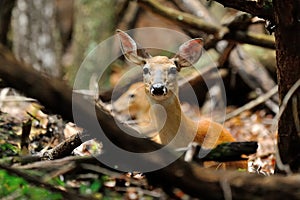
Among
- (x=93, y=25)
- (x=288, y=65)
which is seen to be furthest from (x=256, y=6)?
(x=93, y=25)

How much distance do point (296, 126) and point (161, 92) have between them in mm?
1819

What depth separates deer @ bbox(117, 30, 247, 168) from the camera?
5184mm

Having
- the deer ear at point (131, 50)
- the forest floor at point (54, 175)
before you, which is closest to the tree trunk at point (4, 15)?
the forest floor at point (54, 175)

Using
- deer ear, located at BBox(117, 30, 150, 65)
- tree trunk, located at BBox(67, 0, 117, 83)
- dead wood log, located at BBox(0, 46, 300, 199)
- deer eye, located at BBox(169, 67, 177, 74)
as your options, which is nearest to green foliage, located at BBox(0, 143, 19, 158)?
dead wood log, located at BBox(0, 46, 300, 199)

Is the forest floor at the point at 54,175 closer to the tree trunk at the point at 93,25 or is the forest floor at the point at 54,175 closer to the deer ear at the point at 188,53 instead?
the deer ear at the point at 188,53

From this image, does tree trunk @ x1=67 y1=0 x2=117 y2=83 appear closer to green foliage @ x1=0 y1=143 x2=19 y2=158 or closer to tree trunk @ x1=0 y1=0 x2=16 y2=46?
tree trunk @ x1=0 y1=0 x2=16 y2=46

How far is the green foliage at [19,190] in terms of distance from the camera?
304 cm

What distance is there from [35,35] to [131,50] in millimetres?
3375

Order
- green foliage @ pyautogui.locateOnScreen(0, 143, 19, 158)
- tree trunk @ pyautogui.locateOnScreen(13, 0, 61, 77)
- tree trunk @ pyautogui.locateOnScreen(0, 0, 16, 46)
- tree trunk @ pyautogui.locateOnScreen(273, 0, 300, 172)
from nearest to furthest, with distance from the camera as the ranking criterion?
1. tree trunk @ pyautogui.locateOnScreen(273, 0, 300, 172)
2. green foliage @ pyautogui.locateOnScreen(0, 143, 19, 158)
3. tree trunk @ pyautogui.locateOnScreen(0, 0, 16, 46)
4. tree trunk @ pyautogui.locateOnScreen(13, 0, 61, 77)

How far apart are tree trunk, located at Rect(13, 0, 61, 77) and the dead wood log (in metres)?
5.67

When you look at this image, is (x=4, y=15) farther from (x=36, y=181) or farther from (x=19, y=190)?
(x=36, y=181)

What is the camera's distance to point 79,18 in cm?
901

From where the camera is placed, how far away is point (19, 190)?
10.3 feet

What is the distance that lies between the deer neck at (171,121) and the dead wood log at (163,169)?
2.32 m
